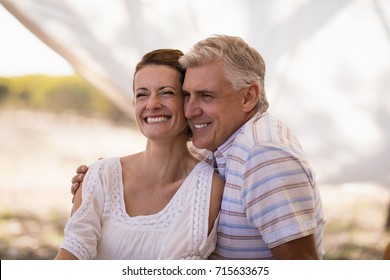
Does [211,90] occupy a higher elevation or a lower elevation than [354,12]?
lower

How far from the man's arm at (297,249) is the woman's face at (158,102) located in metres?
0.53

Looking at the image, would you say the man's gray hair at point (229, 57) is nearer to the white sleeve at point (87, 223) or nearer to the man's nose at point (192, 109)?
the man's nose at point (192, 109)

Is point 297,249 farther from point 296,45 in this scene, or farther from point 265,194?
point 296,45

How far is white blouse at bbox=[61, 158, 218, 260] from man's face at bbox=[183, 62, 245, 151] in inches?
4.7

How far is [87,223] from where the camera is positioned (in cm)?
204

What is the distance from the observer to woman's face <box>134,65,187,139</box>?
81.7 inches

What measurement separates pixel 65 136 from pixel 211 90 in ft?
8.92

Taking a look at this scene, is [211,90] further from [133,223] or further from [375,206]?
[375,206]

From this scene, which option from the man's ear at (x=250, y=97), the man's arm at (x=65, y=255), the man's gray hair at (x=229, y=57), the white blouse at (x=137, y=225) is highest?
the man's gray hair at (x=229, y=57)

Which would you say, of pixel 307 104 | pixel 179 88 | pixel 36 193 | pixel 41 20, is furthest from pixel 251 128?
pixel 36 193

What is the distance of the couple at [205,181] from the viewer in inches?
75.2

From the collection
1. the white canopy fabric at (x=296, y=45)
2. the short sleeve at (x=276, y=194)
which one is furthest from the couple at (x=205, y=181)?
the white canopy fabric at (x=296, y=45)

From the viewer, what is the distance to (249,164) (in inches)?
75.4

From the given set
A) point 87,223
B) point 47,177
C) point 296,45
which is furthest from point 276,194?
point 47,177
